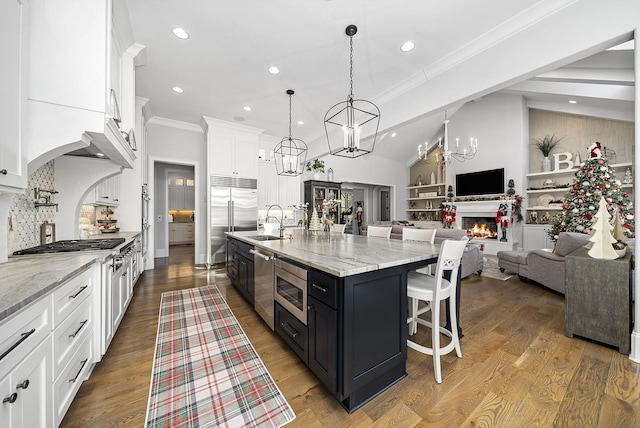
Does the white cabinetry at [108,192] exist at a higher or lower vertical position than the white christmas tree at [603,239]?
higher

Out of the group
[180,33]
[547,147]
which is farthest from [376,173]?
[180,33]

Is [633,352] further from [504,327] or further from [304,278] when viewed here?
[304,278]

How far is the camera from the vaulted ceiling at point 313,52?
2303 mm

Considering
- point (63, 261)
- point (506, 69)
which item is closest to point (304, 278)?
point (63, 261)

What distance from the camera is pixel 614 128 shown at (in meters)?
5.42

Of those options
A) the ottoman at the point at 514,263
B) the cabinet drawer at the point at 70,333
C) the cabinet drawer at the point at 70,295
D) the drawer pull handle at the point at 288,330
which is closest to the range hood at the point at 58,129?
the cabinet drawer at the point at 70,295

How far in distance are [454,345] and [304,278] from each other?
131 cm

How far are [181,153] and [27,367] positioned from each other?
5.29 metres

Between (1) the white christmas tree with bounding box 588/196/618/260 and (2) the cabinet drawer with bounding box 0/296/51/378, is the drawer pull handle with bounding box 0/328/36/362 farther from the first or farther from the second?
(1) the white christmas tree with bounding box 588/196/618/260

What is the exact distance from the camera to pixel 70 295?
1370mm

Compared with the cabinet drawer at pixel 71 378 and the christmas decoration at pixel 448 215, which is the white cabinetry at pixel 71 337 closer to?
the cabinet drawer at pixel 71 378

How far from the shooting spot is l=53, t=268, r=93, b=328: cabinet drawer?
1212mm

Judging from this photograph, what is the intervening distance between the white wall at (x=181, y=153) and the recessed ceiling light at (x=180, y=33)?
3.03 m

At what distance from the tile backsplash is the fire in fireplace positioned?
8.94 metres
